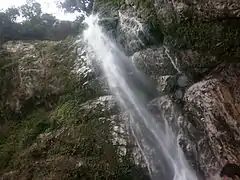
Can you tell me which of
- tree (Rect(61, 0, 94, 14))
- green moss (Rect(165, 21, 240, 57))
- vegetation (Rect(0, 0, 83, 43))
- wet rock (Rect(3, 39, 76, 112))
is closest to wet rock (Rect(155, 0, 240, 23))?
green moss (Rect(165, 21, 240, 57))

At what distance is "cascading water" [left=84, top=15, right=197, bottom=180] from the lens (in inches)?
396

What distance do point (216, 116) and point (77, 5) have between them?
1590cm

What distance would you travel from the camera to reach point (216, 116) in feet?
28.8

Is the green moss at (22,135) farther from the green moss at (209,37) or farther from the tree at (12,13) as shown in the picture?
the tree at (12,13)

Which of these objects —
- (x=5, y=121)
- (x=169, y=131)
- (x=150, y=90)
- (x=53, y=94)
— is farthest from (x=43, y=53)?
(x=169, y=131)

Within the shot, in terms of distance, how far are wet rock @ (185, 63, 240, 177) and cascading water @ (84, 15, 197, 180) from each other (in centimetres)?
98

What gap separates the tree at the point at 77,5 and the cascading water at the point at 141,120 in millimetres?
7528

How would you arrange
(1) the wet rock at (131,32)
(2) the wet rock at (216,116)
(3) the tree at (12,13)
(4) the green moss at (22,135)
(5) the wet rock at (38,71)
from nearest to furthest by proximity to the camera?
(2) the wet rock at (216,116), (4) the green moss at (22,135), (1) the wet rock at (131,32), (5) the wet rock at (38,71), (3) the tree at (12,13)

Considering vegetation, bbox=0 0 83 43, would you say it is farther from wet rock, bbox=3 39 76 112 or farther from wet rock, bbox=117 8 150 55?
wet rock, bbox=117 8 150 55

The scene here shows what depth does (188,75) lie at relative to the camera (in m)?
10.0

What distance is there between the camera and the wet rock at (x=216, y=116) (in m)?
8.59

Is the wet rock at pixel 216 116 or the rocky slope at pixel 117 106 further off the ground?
the rocky slope at pixel 117 106

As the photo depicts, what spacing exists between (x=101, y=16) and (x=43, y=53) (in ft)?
10.5

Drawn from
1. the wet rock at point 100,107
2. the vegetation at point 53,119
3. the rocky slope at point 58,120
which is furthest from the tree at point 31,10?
the wet rock at point 100,107
